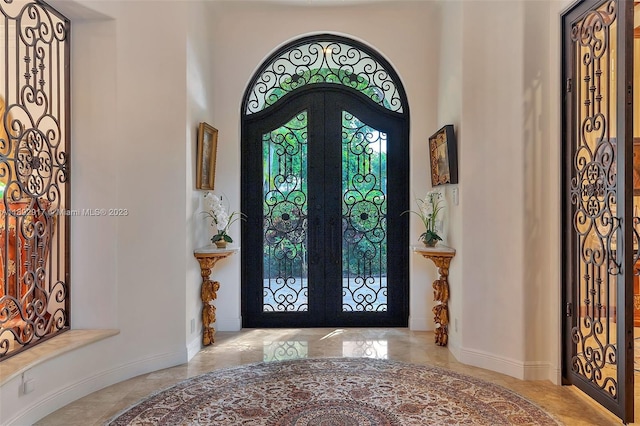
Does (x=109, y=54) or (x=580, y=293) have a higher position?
(x=109, y=54)

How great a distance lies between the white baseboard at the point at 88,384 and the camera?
2.50m

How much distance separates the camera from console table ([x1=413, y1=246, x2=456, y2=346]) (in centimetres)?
374

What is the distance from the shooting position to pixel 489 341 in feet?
A: 11.1

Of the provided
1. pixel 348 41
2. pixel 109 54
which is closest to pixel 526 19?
pixel 348 41

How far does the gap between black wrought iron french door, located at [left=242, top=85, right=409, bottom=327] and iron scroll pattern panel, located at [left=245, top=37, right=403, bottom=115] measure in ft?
0.36

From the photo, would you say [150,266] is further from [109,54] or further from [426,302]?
[426,302]

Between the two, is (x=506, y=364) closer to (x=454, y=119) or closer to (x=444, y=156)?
(x=444, y=156)

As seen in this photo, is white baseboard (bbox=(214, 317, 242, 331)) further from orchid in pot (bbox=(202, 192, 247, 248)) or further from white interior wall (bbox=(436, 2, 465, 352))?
white interior wall (bbox=(436, 2, 465, 352))

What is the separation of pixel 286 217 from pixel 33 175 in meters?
2.34

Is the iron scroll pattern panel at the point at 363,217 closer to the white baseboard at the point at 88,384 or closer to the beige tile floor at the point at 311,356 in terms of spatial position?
the beige tile floor at the point at 311,356

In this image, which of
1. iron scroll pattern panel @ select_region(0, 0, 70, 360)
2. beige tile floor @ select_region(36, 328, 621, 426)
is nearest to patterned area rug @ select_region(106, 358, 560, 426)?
beige tile floor @ select_region(36, 328, 621, 426)

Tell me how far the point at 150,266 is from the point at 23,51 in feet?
5.67

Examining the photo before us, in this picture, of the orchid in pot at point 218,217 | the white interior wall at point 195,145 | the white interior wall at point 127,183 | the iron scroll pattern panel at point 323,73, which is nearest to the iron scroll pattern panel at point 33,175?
the white interior wall at point 127,183

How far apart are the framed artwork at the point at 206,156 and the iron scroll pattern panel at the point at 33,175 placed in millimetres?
1030
